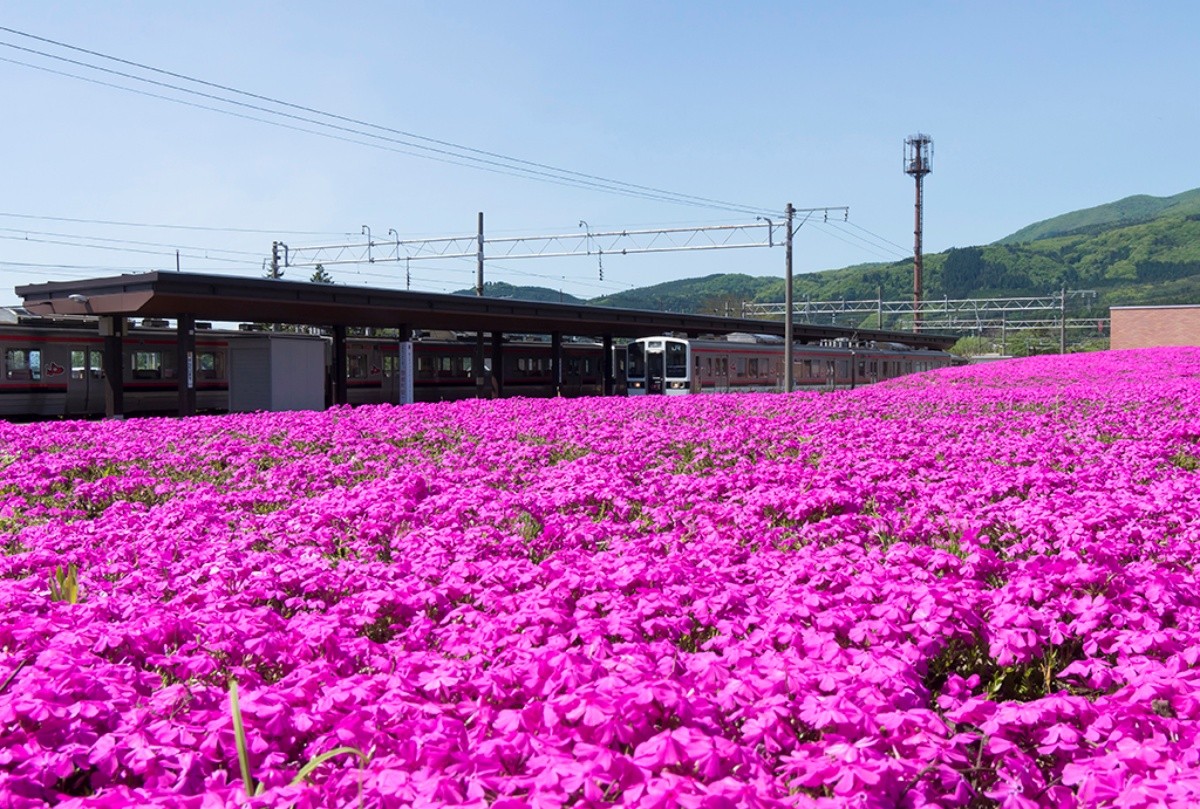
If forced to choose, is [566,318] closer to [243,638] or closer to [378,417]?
[378,417]

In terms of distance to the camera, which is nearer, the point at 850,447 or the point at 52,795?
the point at 52,795

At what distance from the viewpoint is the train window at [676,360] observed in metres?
37.1

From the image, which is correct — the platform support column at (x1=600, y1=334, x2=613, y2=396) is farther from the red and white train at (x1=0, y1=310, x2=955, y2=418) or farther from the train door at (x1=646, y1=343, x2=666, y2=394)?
the train door at (x1=646, y1=343, x2=666, y2=394)

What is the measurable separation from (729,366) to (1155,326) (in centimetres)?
3603

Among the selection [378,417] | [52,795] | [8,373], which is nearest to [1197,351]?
[378,417]

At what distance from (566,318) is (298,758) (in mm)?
34150

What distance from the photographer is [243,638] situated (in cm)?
375

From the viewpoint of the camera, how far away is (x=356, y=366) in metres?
36.8

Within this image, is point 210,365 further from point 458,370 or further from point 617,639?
point 617,639

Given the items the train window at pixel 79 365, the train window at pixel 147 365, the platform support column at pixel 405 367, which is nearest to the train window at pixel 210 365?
the train window at pixel 147 365

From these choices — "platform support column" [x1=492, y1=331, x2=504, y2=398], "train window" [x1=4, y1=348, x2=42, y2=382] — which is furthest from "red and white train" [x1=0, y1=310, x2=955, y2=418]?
"platform support column" [x1=492, y1=331, x2=504, y2=398]

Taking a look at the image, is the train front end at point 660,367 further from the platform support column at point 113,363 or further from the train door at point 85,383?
the train door at point 85,383

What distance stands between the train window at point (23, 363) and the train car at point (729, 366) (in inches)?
776

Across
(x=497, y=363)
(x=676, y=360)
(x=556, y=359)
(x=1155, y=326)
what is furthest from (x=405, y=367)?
(x=1155, y=326)
